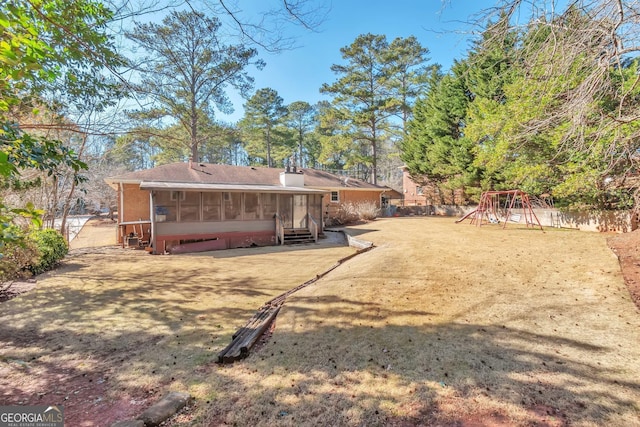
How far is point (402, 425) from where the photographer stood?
2.46m

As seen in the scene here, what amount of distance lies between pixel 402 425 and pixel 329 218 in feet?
58.7

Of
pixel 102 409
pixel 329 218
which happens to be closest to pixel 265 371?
pixel 102 409

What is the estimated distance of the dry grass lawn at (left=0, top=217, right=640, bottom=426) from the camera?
269 centimetres

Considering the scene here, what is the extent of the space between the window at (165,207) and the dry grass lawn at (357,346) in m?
4.27

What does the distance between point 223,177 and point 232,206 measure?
4.99m

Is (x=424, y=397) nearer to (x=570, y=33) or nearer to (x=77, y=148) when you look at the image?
(x=570, y=33)

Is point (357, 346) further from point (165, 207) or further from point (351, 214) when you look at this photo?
point (351, 214)

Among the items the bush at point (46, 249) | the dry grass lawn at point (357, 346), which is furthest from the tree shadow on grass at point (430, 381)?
the bush at point (46, 249)

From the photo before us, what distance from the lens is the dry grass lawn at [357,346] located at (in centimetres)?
269

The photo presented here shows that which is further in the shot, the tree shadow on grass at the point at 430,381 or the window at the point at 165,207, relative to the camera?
the window at the point at 165,207

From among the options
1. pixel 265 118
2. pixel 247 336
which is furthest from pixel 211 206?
pixel 265 118

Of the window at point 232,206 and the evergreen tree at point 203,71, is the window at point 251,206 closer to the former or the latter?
the window at point 232,206

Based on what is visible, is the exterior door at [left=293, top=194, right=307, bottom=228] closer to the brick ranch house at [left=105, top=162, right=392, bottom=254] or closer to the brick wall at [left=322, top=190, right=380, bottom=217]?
the brick ranch house at [left=105, top=162, right=392, bottom=254]

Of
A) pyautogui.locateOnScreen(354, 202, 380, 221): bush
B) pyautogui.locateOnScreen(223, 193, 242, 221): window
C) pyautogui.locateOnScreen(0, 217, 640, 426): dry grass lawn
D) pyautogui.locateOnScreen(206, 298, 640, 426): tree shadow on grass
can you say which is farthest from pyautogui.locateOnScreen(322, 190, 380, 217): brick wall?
pyautogui.locateOnScreen(206, 298, 640, 426): tree shadow on grass
